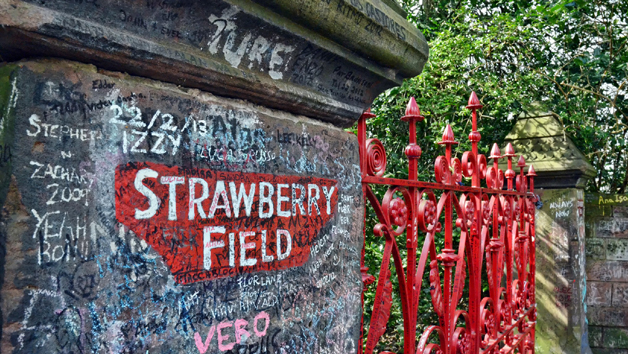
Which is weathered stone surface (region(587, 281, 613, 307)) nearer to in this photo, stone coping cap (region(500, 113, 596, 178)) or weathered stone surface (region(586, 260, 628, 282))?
weathered stone surface (region(586, 260, 628, 282))

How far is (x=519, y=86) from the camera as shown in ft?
15.3

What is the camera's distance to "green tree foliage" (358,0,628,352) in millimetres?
4625

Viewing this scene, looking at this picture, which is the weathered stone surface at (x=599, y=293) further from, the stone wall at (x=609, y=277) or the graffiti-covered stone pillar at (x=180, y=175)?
the graffiti-covered stone pillar at (x=180, y=175)

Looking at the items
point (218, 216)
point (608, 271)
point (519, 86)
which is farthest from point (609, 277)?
point (218, 216)

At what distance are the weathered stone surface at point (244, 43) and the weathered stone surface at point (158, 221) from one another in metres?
0.05

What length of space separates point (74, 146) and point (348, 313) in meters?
1.00

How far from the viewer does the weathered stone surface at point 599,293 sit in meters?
4.39

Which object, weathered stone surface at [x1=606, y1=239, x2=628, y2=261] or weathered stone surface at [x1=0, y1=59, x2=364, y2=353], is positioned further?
weathered stone surface at [x1=606, y1=239, x2=628, y2=261]

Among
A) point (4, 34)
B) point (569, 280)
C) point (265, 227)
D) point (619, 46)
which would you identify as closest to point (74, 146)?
point (4, 34)

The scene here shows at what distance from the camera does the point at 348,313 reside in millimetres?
1524

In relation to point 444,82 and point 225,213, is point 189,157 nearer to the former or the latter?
point 225,213

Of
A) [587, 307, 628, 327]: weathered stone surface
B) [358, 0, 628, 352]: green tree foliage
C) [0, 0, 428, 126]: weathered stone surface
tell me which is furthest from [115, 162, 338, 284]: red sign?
[587, 307, 628, 327]: weathered stone surface

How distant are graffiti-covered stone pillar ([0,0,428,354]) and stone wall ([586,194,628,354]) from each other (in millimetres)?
3870

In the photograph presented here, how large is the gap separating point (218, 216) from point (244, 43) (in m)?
0.45
